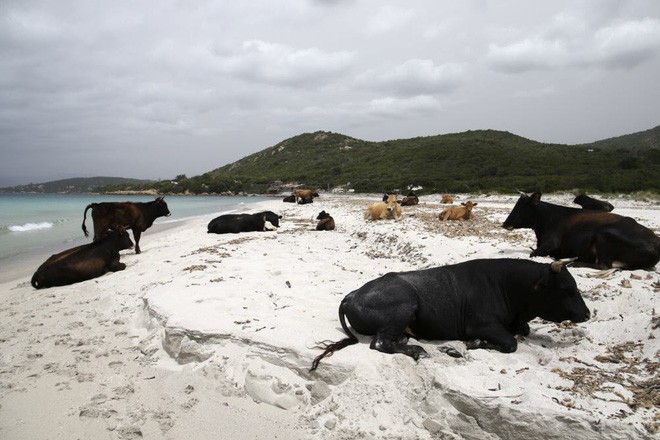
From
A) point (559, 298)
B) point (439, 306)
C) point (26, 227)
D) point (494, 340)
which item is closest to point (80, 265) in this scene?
point (439, 306)

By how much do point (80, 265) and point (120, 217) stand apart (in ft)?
12.6

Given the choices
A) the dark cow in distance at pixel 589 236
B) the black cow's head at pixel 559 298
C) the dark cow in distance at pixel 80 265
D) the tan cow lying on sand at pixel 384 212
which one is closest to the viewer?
the black cow's head at pixel 559 298

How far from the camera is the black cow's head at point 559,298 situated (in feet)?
15.3

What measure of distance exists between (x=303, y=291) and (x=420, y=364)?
311cm

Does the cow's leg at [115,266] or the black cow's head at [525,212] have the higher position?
the black cow's head at [525,212]

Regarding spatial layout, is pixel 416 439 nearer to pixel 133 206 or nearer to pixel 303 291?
pixel 303 291

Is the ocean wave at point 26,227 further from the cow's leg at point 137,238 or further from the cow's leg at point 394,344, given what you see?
the cow's leg at point 394,344

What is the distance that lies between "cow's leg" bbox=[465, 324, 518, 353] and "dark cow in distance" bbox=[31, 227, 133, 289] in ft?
28.0

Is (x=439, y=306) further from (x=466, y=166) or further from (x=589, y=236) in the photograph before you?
(x=466, y=166)

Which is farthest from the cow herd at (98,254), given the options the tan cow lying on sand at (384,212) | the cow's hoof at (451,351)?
the tan cow lying on sand at (384,212)

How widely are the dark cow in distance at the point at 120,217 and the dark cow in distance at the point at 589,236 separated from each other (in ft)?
35.7

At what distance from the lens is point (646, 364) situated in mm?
3887

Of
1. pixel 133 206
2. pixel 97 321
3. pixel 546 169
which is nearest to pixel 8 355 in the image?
pixel 97 321

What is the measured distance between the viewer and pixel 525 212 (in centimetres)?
879
